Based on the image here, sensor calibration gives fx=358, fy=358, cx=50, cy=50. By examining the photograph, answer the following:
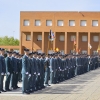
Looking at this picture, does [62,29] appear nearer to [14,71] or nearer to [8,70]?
[14,71]

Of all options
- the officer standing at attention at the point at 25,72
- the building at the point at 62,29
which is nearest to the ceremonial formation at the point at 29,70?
the officer standing at attention at the point at 25,72

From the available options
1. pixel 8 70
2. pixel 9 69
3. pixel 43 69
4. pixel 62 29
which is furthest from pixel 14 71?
pixel 62 29

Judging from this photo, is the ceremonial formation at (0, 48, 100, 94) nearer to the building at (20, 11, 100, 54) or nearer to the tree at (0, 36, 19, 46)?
the building at (20, 11, 100, 54)

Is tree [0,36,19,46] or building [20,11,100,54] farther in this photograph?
tree [0,36,19,46]

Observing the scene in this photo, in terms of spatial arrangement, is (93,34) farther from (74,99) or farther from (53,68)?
(74,99)

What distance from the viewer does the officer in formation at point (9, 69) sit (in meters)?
16.4

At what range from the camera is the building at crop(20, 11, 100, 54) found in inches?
2692

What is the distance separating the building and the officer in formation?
49.9 m

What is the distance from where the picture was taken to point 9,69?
17078mm

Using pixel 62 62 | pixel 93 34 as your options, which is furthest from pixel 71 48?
pixel 62 62

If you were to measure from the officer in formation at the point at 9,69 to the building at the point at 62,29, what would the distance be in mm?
49945

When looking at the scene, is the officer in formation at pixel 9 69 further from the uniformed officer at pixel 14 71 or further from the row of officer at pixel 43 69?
the row of officer at pixel 43 69

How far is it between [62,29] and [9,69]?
52269mm

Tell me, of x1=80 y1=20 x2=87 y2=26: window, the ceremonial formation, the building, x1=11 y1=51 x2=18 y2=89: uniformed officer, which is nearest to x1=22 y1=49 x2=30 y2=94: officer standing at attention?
the ceremonial formation
